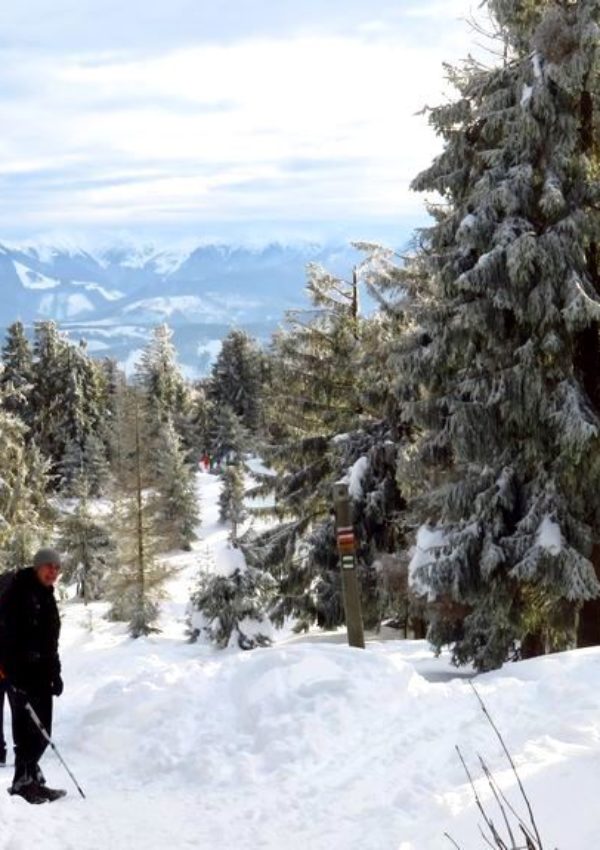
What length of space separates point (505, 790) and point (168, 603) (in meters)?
36.2

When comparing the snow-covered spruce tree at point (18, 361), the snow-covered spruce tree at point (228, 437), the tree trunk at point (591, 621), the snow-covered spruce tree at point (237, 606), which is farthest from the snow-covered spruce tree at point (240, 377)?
the tree trunk at point (591, 621)

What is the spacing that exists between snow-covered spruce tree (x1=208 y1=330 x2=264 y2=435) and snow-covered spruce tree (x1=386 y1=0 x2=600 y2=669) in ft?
184

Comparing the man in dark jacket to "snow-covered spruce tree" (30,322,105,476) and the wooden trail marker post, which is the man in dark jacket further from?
"snow-covered spruce tree" (30,322,105,476)

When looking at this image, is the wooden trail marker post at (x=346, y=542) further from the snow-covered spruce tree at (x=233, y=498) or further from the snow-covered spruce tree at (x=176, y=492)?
the snow-covered spruce tree at (x=176, y=492)

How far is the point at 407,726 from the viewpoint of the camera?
720cm

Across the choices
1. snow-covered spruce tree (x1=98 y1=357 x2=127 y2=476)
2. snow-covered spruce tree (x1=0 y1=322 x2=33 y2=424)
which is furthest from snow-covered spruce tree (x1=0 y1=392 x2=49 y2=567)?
snow-covered spruce tree (x1=0 y1=322 x2=33 y2=424)

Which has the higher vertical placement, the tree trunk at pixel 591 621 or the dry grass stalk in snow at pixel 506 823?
the dry grass stalk in snow at pixel 506 823

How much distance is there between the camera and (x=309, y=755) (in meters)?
6.97

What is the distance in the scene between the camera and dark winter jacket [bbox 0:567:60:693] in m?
7.09

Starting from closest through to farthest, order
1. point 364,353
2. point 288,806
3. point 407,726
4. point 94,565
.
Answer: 1. point 288,806
2. point 407,726
3. point 364,353
4. point 94,565

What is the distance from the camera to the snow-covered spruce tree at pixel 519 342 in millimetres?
10531

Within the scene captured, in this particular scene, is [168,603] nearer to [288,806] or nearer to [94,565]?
[94,565]

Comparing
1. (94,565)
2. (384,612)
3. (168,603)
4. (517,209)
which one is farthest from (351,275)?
(94,565)

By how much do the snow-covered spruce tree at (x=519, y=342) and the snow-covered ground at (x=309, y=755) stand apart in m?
2.62
